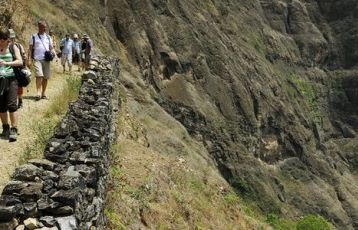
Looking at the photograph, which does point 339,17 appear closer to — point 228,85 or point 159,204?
point 228,85

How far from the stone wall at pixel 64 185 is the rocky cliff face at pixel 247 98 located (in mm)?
44592

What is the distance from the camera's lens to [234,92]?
74.4 meters

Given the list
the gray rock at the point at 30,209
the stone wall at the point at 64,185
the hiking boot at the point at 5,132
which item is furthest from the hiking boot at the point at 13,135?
the gray rock at the point at 30,209

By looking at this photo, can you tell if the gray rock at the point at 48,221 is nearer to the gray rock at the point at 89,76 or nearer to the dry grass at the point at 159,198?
the dry grass at the point at 159,198

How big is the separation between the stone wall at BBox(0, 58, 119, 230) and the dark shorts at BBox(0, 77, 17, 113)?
1219mm

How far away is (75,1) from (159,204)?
4233cm

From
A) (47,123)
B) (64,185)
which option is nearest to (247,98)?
(47,123)

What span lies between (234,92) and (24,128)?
6389cm

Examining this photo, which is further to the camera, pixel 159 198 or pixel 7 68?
pixel 159 198

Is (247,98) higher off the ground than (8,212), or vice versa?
(8,212)

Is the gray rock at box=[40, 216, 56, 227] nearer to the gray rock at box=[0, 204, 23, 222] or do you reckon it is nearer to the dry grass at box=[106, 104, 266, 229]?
the gray rock at box=[0, 204, 23, 222]

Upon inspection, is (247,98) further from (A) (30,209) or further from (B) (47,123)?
(A) (30,209)

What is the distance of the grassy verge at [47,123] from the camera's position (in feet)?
29.0

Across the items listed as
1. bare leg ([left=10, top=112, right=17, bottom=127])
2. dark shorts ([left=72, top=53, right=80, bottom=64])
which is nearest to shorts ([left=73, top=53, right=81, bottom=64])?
→ dark shorts ([left=72, top=53, right=80, bottom=64])
